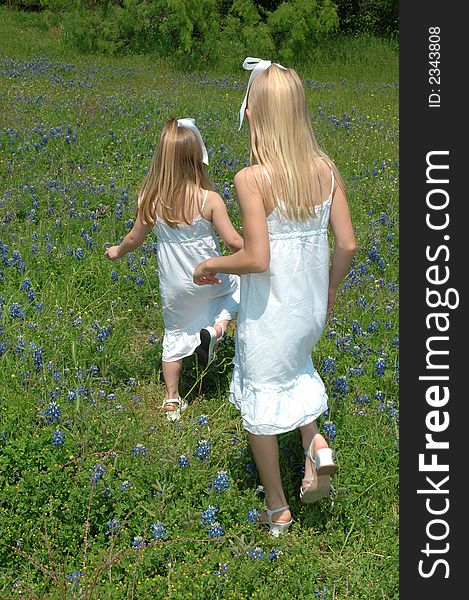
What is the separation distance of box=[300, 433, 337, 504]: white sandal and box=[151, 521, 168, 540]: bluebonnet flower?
631mm

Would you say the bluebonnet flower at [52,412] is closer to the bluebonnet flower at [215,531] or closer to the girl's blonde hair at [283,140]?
the bluebonnet flower at [215,531]

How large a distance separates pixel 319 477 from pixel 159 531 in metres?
0.72

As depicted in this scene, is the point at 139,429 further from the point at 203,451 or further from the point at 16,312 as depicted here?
the point at 16,312

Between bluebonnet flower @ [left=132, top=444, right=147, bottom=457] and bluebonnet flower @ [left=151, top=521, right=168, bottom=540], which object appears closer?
bluebonnet flower @ [left=151, top=521, right=168, bottom=540]

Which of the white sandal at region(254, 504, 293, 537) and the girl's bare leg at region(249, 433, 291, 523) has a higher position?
the girl's bare leg at region(249, 433, 291, 523)

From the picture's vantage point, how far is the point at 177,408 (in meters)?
4.23

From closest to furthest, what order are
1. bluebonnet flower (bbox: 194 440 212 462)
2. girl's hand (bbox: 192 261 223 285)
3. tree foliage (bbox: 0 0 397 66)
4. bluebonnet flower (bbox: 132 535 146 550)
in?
1. bluebonnet flower (bbox: 132 535 146 550)
2. girl's hand (bbox: 192 261 223 285)
3. bluebonnet flower (bbox: 194 440 212 462)
4. tree foliage (bbox: 0 0 397 66)

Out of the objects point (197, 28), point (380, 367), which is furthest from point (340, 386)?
point (197, 28)

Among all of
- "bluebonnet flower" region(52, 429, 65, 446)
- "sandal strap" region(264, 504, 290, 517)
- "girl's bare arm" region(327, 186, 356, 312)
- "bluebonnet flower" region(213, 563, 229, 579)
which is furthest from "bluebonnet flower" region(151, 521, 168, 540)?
"girl's bare arm" region(327, 186, 356, 312)

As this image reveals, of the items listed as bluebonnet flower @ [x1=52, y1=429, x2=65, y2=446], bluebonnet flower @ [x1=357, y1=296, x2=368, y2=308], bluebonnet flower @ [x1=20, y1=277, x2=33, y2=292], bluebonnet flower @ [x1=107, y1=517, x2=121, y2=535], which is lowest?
bluebonnet flower @ [x1=107, y1=517, x2=121, y2=535]

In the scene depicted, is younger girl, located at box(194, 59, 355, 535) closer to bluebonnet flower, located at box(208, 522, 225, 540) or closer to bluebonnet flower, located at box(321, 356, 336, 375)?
bluebonnet flower, located at box(208, 522, 225, 540)

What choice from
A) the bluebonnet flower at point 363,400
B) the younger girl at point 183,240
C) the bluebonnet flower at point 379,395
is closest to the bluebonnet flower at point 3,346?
the younger girl at point 183,240

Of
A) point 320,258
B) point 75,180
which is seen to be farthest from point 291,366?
point 75,180

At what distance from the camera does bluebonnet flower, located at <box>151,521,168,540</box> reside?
10.6 ft
